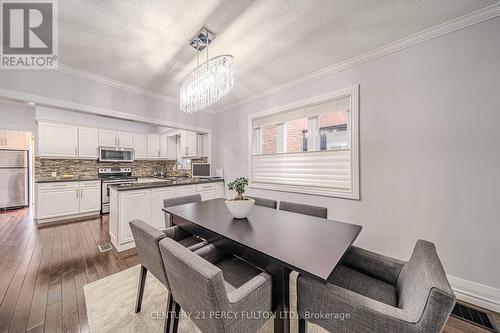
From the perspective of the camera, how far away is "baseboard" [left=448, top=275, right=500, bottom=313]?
5.14ft

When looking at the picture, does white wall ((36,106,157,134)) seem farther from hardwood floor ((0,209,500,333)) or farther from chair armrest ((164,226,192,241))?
chair armrest ((164,226,192,241))

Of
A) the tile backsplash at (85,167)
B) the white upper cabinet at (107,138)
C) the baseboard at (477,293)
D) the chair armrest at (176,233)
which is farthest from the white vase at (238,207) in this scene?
the white upper cabinet at (107,138)

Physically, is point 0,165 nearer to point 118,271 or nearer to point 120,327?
point 118,271

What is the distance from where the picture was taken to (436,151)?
181 cm

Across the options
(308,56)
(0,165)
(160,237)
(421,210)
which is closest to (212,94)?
(308,56)

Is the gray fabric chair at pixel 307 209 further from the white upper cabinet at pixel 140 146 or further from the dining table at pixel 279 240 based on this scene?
the white upper cabinet at pixel 140 146

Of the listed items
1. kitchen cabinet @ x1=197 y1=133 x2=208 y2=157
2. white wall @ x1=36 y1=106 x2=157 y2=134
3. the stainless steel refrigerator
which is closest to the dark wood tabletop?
kitchen cabinet @ x1=197 y1=133 x2=208 y2=157

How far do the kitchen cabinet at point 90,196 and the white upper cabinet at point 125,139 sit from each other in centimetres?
123

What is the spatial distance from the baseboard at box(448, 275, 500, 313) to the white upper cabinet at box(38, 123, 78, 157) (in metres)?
6.78

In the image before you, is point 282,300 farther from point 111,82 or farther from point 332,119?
point 111,82

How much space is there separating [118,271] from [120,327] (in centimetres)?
91

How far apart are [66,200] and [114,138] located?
183cm

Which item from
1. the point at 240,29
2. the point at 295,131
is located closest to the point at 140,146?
the point at 295,131

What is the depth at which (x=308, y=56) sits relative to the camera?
2.26 m
